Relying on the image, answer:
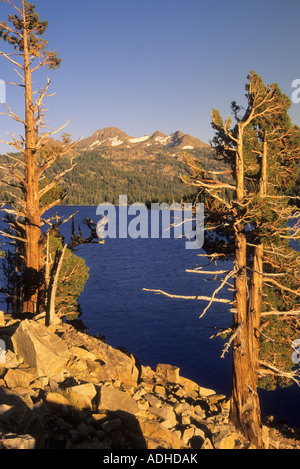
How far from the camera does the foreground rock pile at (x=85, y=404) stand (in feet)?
24.3

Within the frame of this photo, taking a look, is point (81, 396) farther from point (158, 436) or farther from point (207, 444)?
point (207, 444)

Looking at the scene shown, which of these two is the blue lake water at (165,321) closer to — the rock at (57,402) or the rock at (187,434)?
the rock at (187,434)

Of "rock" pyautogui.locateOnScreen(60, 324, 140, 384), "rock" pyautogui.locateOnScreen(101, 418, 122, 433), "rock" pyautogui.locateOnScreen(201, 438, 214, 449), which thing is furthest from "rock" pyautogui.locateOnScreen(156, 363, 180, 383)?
"rock" pyautogui.locateOnScreen(101, 418, 122, 433)

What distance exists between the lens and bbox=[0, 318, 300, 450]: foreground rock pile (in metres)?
7.40

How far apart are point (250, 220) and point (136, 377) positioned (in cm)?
694

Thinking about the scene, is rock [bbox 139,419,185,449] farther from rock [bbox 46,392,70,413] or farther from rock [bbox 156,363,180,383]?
rock [bbox 156,363,180,383]

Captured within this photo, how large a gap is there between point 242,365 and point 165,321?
1173 inches

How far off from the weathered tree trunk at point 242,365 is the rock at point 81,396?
590 centimetres

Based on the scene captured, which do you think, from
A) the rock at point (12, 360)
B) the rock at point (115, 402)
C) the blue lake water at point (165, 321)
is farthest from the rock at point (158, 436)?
the blue lake water at point (165, 321)

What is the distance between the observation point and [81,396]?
8.92 m

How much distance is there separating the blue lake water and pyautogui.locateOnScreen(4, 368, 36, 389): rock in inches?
453

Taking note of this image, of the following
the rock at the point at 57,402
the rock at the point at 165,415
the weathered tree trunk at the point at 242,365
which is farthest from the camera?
the weathered tree trunk at the point at 242,365

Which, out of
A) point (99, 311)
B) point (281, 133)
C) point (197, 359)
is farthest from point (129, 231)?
point (281, 133)

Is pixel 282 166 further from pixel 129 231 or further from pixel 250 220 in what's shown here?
pixel 129 231
